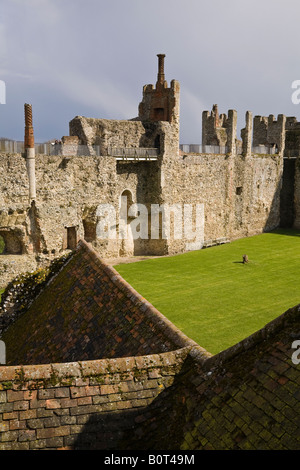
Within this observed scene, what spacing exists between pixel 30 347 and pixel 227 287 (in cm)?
1351

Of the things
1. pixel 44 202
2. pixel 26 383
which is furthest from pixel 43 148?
pixel 26 383

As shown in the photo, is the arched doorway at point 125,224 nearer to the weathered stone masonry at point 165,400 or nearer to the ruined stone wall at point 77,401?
the weathered stone masonry at point 165,400

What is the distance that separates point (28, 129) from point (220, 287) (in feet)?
35.4

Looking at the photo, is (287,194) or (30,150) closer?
(30,150)

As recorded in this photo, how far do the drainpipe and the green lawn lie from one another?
233 inches

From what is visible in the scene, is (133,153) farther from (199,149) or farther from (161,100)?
(199,149)

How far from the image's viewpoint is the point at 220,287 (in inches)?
794

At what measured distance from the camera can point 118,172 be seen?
24750mm

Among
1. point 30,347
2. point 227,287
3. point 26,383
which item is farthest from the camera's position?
point 227,287

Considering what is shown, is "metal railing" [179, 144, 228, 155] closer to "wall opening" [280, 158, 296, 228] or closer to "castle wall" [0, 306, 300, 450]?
"wall opening" [280, 158, 296, 228]

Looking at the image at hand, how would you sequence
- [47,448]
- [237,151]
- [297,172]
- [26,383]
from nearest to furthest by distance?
[47,448]
[26,383]
[237,151]
[297,172]

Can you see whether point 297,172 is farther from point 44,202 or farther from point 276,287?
point 44,202

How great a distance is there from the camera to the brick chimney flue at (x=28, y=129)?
19.4 meters

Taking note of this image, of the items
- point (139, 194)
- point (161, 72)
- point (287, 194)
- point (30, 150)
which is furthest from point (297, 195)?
point (30, 150)
